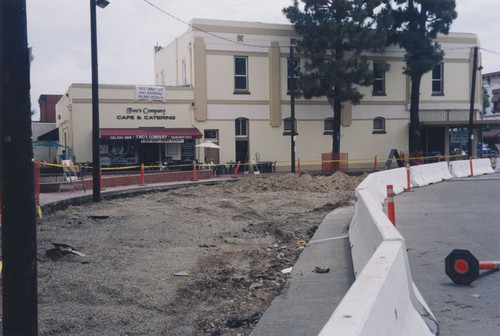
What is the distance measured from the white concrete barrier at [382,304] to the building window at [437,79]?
43196mm

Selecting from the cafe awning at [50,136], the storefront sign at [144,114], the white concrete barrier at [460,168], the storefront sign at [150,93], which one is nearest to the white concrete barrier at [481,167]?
the white concrete barrier at [460,168]

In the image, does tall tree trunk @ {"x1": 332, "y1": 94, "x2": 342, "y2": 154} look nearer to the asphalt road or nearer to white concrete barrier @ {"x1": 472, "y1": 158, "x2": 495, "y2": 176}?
white concrete barrier @ {"x1": 472, "y1": 158, "x2": 495, "y2": 176}

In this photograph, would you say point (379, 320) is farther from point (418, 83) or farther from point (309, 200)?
point (418, 83)

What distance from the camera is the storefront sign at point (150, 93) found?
36.4 meters

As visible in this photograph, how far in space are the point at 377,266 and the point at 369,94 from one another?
133 ft

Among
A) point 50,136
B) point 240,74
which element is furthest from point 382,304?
point 50,136

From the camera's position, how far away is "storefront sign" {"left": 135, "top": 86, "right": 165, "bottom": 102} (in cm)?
3644

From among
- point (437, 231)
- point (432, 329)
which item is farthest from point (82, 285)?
point (437, 231)

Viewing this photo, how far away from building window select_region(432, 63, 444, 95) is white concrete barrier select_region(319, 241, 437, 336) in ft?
142

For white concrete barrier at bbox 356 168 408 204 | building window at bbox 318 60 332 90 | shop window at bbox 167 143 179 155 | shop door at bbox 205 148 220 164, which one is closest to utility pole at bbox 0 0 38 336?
white concrete barrier at bbox 356 168 408 204

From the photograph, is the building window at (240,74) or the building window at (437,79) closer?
the building window at (240,74)

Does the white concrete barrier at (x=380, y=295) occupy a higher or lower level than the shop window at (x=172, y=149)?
lower

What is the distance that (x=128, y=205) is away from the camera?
1833cm

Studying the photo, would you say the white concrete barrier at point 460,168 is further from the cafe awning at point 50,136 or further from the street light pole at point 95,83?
the cafe awning at point 50,136
